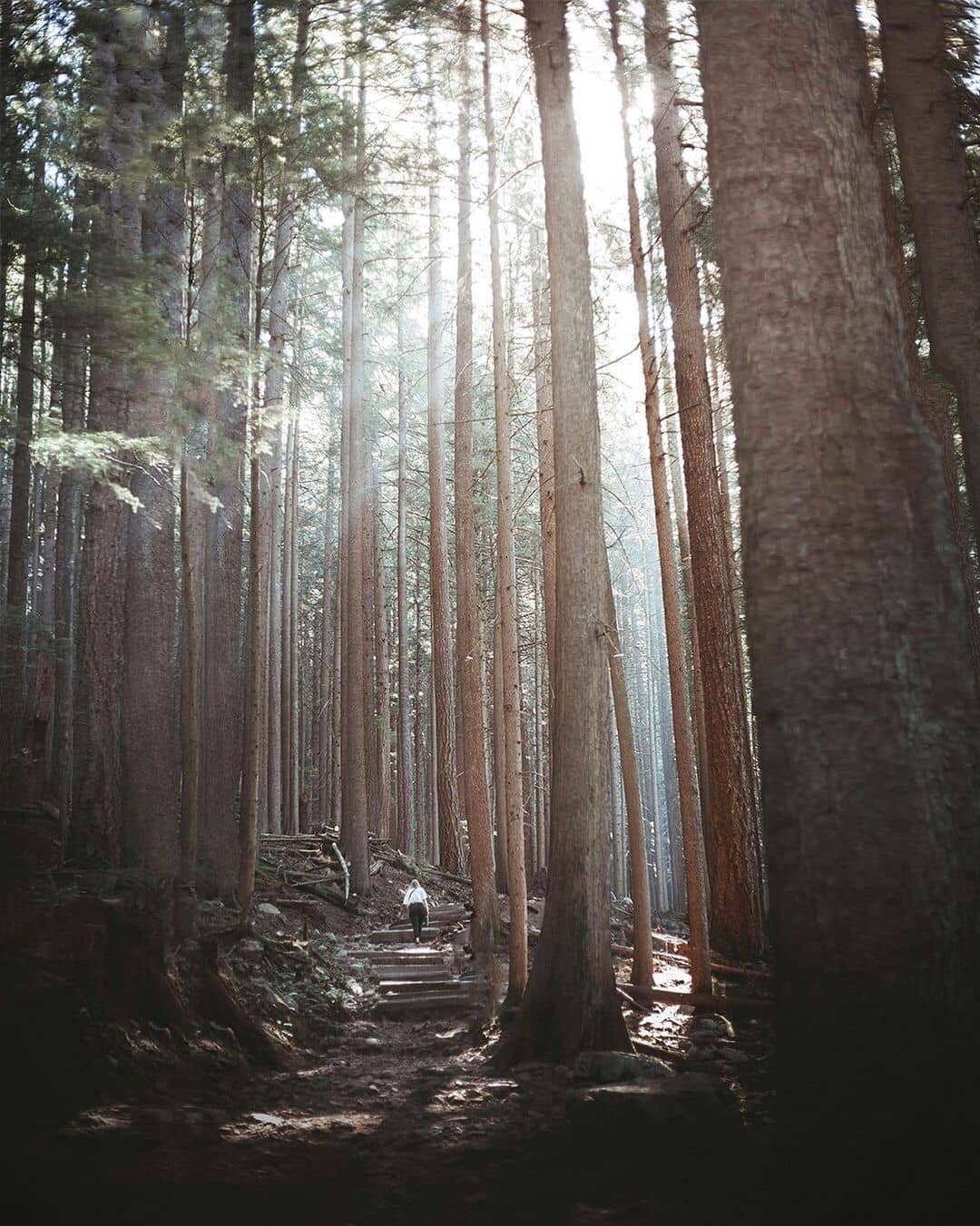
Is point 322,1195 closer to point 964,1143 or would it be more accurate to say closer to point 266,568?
point 964,1143

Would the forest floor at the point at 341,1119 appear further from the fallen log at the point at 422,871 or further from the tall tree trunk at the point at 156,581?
the fallen log at the point at 422,871

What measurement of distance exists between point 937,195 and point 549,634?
26.4 feet

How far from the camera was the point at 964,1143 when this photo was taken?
2312mm

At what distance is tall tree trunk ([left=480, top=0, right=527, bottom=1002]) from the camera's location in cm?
851

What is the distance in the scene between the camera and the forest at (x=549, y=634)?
270 cm

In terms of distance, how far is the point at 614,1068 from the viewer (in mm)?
5344

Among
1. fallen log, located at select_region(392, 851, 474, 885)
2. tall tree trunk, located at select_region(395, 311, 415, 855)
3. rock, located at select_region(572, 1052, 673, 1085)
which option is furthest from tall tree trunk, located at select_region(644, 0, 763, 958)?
tall tree trunk, located at select_region(395, 311, 415, 855)

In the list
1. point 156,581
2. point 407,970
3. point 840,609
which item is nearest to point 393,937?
point 407,970

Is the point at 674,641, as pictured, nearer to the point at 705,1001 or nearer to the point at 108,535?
the point at 705,1001

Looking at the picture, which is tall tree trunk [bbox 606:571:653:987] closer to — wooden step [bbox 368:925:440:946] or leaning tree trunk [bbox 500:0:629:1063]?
leaning tree trunk [bbox 500:0:629:1063]

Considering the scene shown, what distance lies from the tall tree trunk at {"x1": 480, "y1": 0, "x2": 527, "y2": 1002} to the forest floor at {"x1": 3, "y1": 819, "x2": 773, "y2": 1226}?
1.43m

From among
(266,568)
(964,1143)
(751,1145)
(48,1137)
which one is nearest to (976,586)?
(751,1145)

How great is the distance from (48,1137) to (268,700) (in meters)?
15.3

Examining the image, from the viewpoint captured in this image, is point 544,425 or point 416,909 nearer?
point 544,425
